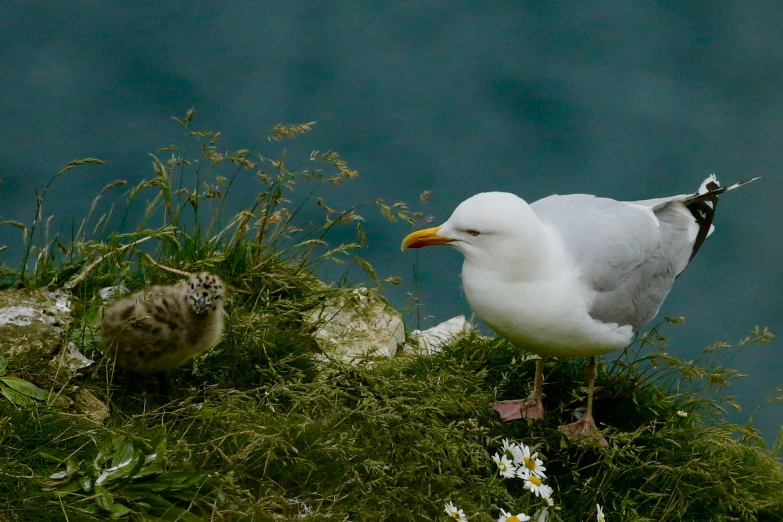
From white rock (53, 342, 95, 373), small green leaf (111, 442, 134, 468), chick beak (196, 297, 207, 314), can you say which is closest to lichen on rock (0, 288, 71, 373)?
white rock (53, 342, 95, 373)

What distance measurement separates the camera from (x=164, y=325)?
13.3 ft

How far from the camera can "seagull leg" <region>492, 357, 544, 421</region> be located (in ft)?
15.0

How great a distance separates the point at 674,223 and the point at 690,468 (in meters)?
1.38

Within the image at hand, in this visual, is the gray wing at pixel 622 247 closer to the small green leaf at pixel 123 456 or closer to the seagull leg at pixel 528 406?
the seagull leg at pixel 528 406

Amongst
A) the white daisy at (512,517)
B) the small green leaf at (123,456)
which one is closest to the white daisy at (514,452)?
the white daisy at (512,517)

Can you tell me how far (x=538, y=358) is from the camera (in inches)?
192

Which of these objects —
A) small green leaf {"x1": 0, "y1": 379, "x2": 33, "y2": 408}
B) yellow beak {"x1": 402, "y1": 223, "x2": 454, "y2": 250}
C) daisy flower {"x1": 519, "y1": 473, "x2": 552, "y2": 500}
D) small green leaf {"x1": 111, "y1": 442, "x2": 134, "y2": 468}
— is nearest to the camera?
small green leaf {"x1": 111, "y1": 442, "x2": 134, "y2": 468}

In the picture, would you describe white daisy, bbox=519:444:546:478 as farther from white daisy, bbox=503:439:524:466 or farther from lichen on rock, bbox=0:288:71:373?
lichen on rock, bbox=0:288:71:373

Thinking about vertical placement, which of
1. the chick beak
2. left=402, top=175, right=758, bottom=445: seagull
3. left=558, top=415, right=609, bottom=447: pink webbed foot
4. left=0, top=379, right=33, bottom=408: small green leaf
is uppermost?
left=402, top=175, right=758, bottom=445: seagull

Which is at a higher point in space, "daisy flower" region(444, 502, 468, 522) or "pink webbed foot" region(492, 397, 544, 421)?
"daisy flower" region(444, 502, 468, 522)

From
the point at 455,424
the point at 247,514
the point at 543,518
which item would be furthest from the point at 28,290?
the point at 543,518

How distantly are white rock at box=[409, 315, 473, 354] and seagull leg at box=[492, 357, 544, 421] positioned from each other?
52 centimetres

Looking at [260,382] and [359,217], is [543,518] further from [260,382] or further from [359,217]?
[359,217]

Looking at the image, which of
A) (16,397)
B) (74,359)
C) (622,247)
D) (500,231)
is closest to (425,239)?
(500,231)
